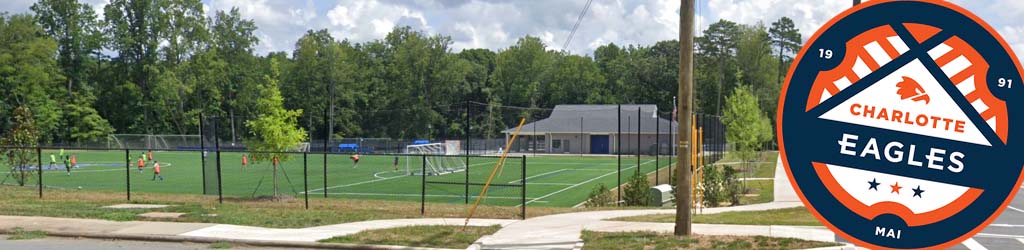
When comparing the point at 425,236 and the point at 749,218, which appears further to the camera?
the point at 749,218

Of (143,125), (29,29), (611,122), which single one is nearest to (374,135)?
(611,122)

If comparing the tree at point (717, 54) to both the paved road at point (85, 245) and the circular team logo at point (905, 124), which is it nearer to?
the paved road at point (85, 245)

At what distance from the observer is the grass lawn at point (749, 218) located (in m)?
15.4

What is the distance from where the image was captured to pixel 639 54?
109m

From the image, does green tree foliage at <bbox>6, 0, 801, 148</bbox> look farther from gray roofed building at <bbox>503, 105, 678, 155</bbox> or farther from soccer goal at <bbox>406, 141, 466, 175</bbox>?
soccer goal at <bbox>406, 141, 466, 175</bbox>

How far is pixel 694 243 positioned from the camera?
11.7 metres

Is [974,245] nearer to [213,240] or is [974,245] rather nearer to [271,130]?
[213,240]

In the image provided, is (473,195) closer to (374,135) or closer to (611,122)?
(374,135)

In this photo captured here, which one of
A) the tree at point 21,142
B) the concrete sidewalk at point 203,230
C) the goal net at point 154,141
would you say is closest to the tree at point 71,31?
the goal net at point 154,141

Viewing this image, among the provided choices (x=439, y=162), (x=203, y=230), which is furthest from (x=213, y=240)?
(x=439, y=162)

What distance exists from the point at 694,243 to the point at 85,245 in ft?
31.6

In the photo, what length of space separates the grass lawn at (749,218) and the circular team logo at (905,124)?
10.5 meters

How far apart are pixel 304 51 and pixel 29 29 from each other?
87.5 feet

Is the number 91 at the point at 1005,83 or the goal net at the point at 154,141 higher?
the number 91 at the point at 1005,83
